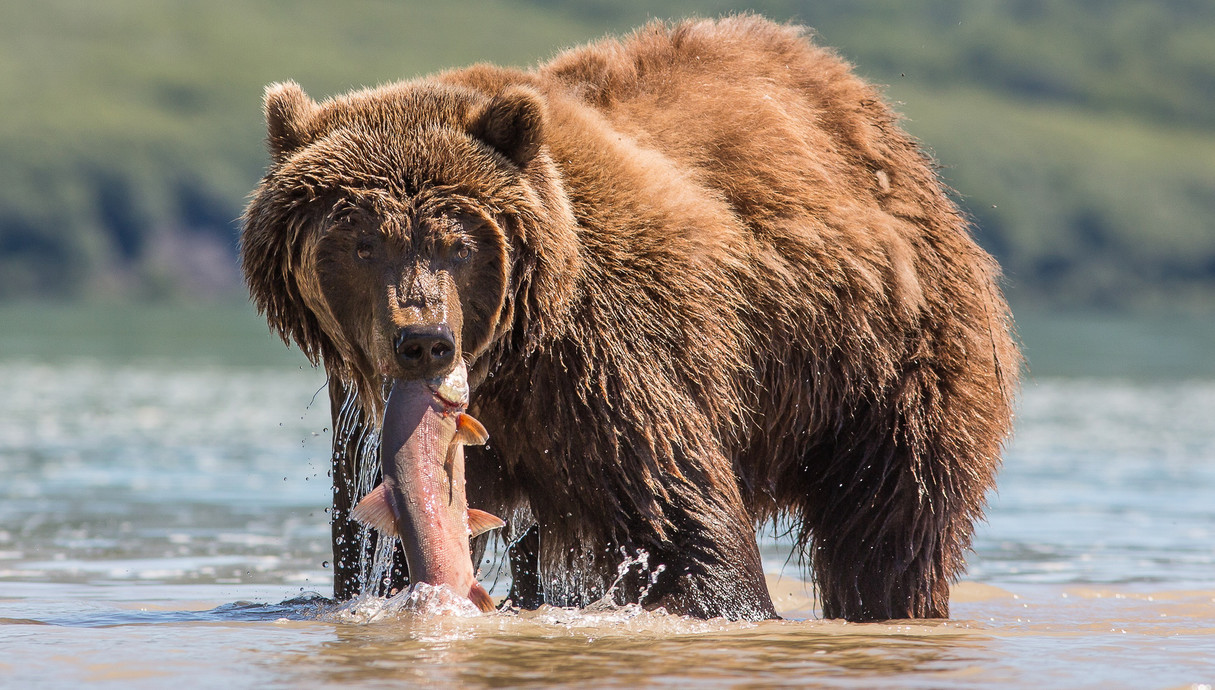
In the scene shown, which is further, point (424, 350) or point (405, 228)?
point (405, 228)

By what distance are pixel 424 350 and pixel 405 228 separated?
1.54 ft

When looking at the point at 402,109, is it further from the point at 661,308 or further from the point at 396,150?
the point at 661,308

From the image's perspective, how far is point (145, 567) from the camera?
859cm

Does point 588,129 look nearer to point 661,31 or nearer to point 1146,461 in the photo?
point 661,31

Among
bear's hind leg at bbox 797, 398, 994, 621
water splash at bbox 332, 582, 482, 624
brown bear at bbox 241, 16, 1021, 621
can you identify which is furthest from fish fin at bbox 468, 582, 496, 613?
bear's hind leg at bbox 797, 398, 994, 621

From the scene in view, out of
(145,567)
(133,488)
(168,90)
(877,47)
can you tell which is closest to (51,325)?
(133,488)

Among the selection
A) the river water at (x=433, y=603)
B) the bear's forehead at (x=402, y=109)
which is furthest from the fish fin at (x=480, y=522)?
the bear's forehead at (x=402, y=109)

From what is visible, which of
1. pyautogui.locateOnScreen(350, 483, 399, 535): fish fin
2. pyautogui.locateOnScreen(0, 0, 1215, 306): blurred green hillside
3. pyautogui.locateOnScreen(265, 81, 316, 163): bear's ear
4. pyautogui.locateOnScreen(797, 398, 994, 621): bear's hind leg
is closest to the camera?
pyautogui.locateOnScreen(350, 483, 399, 535): fish fin

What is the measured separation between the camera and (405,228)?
523 centimetres

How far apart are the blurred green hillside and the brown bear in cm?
10795

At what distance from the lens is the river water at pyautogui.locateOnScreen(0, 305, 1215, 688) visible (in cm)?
503

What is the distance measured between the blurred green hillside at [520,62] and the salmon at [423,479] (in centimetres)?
10970

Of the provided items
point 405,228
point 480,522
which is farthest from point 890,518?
point 405,228

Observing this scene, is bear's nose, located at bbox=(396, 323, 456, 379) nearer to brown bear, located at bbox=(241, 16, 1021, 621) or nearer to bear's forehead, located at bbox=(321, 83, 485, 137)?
brown bear, located at bbox=(241, 16, 1021, 621)
